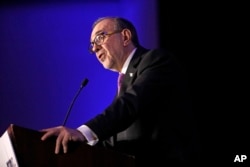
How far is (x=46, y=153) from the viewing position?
39.3 inches

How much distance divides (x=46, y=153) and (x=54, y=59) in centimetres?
134

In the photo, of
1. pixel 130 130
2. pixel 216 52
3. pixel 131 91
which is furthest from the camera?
pixel 216 52

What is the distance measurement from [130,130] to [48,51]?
108cm

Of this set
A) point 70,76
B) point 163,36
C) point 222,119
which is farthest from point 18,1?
point 222,119

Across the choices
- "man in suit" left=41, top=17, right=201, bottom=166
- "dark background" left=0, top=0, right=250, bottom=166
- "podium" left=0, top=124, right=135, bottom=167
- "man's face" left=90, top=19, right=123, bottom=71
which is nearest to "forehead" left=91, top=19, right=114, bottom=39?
"man's face" left=90, top=19, right=123, bottom=71

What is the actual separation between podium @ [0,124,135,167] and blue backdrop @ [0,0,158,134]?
1212mm

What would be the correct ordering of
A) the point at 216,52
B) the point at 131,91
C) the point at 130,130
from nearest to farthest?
1. the point at 131,91
2. the point at 130,130
3. the point at 216,52

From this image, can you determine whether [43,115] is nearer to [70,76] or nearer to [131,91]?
[70,76]

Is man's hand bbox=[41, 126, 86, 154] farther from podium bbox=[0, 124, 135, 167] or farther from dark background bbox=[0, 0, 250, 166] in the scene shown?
dark background bbox=[0, 0, 250, 166]

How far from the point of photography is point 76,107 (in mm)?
2291

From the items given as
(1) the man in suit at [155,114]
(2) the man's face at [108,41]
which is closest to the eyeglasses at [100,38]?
(2) the man's face at [108,41]

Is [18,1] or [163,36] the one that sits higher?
[18,1]

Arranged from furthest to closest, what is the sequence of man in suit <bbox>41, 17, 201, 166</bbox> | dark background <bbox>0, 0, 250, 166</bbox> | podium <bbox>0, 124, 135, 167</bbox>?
dark background <bbox>0, 0, 250, 166</bbox> < man in suit <bbox>41, 17, 201, 166</bbox> < podium <bbox>0, 124, 135, 167</bbox>

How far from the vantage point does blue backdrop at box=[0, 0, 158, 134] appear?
7.39ft
